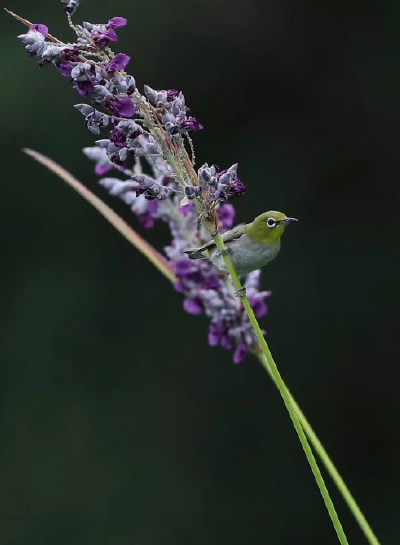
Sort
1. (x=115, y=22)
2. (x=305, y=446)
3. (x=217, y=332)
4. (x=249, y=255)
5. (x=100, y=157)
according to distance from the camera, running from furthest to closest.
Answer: (x=100, y=157), (x=217, y=332), (x=249, y=255), (x=115, y=22), (x=305, y=446)

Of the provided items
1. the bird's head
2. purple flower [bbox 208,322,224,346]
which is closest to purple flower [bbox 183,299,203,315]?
purple flower [bbox 208,322,224,346]

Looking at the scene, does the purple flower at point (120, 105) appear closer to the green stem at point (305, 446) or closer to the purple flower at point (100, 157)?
the green stem at point (305, 446)

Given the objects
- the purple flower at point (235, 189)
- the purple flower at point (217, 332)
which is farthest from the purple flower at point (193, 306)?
the purple flower at point (235, 189)

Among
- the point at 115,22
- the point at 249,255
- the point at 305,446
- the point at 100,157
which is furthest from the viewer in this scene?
the point at 100,157

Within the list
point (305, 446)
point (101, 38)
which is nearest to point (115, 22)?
point (101, 38)

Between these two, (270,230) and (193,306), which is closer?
(270,230)

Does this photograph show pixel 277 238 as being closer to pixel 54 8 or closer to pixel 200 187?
pixel 200 187

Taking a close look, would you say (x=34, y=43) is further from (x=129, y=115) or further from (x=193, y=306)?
(x=193, y=306)

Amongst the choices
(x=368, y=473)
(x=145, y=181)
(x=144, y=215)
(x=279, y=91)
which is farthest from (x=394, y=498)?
(x=145, y=181)

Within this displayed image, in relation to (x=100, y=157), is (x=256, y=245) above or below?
below
